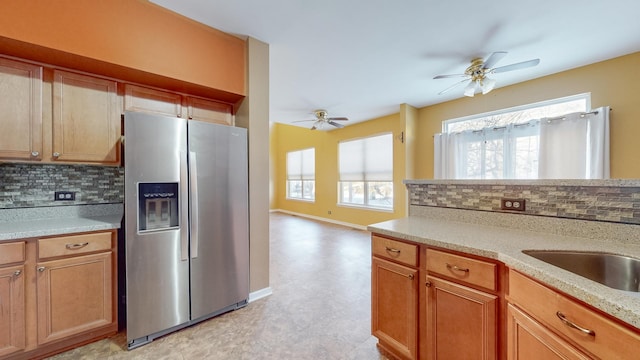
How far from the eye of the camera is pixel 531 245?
123 cm

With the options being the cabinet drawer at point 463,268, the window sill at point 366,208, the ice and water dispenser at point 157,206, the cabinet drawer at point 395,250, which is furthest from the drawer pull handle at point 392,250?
the window sill at point 366,208

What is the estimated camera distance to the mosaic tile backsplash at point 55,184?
76.6 inches

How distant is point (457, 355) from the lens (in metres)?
1.32

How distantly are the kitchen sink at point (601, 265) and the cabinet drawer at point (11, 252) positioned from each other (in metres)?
2.98

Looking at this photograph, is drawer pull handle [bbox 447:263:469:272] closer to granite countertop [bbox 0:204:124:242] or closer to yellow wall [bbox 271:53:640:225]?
granite countertop [bbox 0:204:124:242]

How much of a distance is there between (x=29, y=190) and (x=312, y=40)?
9.50 feet

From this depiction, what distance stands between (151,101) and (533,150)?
4.94m

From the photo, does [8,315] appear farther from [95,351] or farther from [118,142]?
[118,142]

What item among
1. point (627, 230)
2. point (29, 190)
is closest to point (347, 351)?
point (627, 230)

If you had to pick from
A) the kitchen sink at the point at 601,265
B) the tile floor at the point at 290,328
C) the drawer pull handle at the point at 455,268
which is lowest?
the tile floor at the point at 290,328

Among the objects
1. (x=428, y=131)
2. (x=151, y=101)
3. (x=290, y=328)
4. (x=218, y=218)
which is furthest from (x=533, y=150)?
(x=151, y=101)

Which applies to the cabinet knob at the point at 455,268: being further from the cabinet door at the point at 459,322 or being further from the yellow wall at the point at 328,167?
the yellow wall at the point at 328,167

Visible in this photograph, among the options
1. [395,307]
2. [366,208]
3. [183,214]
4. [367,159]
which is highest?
[367,159]

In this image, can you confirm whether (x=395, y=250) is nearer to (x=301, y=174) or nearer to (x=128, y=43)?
(x=128, y=43)
